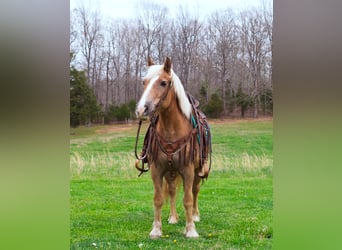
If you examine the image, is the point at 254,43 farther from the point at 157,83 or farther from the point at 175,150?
Result: the point at 175,150

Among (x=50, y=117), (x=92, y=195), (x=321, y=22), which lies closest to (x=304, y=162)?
(x=321, y=22)

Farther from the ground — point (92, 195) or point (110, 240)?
point (92, 195)

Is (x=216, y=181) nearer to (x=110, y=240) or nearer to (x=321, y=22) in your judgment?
(x=110, y=240)

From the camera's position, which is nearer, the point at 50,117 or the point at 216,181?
the point at 50,117

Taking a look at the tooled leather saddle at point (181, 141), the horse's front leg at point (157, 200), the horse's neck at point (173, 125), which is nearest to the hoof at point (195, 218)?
the horse's front leg at point (157, 200)

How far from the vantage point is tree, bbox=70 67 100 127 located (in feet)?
5.16

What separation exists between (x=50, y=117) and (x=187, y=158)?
101 centimetres

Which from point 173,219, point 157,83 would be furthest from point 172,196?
point 157,83

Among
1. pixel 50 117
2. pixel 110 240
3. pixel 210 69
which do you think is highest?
pixel 210 69

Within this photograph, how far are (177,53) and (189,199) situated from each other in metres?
0.72

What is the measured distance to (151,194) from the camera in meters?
2.13

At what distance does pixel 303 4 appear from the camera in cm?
92

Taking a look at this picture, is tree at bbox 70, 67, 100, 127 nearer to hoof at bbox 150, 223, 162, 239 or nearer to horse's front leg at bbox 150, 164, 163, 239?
horse's front leg at bbox 150, 164, 163, 239

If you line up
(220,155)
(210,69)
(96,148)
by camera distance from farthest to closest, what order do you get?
(220,155) → (96,148) → (210,69)
